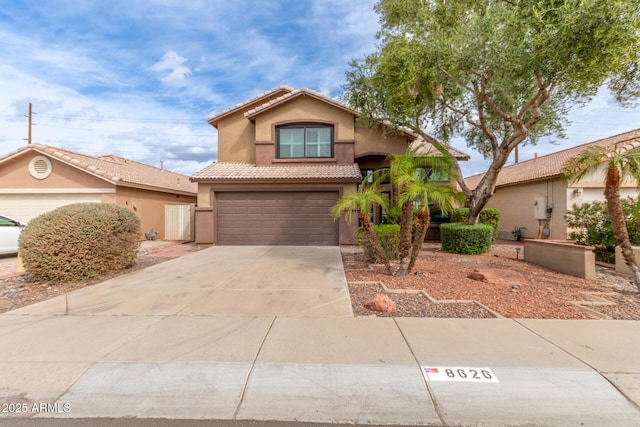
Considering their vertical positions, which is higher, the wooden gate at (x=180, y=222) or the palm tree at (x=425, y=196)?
the palm tree at (x=425, y=196)

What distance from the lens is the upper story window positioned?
1487cm

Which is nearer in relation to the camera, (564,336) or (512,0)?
(564,336)

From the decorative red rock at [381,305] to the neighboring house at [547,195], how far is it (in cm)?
1113

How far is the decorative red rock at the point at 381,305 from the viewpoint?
17.1 feet

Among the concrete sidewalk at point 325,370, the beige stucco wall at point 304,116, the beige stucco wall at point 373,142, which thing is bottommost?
the concrete sidewalk at point 325,370

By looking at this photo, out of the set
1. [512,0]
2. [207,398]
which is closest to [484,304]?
[207,398]

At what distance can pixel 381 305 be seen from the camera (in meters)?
5.27

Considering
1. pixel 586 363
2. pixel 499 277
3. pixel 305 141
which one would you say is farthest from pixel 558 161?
pixel 586 363

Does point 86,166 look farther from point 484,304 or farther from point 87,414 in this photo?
point 484,304

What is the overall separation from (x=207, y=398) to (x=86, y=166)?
1522 centimetres

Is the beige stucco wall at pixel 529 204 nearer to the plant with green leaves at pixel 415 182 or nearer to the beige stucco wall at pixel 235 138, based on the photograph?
the plant with green leaves at pixel 415 182

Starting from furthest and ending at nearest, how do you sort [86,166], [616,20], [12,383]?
[86,166] < [616,20] < [12,383]

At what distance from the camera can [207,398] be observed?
3041 mm

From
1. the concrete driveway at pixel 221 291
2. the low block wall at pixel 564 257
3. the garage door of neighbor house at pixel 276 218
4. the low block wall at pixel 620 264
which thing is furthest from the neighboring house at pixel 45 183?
the low block wall at pixel 620 264
